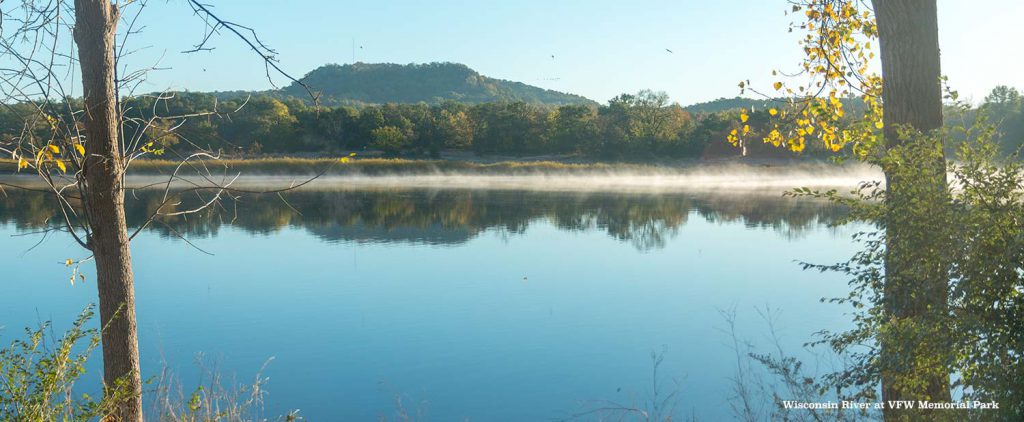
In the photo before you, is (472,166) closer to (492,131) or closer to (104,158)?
(492,131)

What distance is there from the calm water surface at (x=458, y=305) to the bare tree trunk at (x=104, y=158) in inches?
18.1

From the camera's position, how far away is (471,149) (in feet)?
180

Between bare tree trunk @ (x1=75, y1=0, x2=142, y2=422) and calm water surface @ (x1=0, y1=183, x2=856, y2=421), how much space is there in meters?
0.46

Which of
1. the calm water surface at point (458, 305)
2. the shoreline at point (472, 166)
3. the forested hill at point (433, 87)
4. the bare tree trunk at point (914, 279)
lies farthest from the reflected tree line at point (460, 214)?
the forested hill at point (433, 87)

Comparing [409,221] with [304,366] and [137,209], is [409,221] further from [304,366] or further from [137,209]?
[304,366]

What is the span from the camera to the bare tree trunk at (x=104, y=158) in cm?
351

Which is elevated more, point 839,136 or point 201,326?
point 839,136

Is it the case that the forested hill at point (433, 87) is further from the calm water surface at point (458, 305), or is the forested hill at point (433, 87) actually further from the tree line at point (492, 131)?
the calm water surface at point (458, 305)

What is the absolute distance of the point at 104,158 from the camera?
3480 mm

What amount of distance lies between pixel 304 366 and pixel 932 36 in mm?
5579

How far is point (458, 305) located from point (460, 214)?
1283 cm

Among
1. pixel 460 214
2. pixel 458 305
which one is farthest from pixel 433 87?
pixel 458 305

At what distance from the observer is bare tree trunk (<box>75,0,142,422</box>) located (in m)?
3.51

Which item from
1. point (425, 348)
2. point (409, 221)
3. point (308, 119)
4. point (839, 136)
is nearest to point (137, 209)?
point (409, 221)
